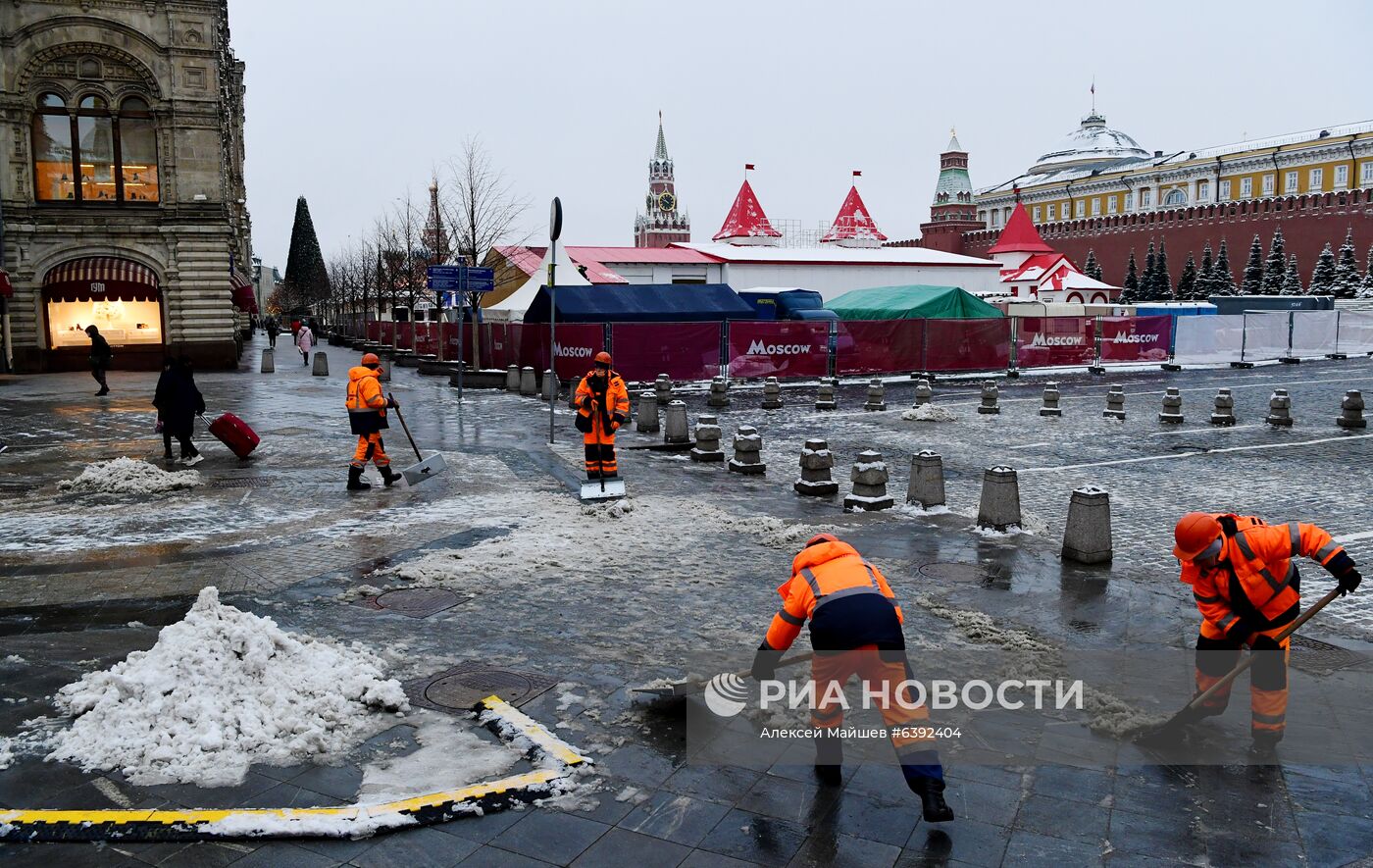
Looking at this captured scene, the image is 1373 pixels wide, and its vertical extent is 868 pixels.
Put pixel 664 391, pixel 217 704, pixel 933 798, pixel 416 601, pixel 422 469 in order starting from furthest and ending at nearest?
pixel 664 391
pixel 422 469
pixel 416 601
pixel 217 704
pixel 933 798

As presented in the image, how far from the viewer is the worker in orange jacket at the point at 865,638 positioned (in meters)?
4.47

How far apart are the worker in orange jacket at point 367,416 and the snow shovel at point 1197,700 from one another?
9.58m

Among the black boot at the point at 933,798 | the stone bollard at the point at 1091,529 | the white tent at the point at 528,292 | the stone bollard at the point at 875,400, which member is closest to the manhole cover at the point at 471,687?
the black boot at the point at 933,798

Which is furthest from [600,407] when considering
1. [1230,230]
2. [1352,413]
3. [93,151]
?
[1230,230]

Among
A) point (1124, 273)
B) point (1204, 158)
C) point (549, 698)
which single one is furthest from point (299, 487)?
point (1204, 158)

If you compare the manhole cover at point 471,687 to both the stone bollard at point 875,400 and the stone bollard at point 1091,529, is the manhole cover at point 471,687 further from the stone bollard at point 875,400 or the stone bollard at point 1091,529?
the stone bollard at point 875,400

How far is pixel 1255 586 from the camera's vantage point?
525 cm

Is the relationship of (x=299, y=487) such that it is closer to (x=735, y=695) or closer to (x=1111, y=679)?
(x=735, y=695)

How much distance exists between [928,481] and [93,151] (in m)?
33.3

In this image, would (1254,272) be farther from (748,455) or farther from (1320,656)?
(1320,656)

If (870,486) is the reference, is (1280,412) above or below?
above

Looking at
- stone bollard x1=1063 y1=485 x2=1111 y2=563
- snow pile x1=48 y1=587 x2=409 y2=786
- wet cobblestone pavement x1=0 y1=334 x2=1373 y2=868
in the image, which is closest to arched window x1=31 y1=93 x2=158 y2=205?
wet cobblestone pavement x1=0 y1=334 x2=1373 y2=868

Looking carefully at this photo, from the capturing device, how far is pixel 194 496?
12.2m

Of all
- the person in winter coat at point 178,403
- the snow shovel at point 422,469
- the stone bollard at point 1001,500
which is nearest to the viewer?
the stone bollard at point 1001,500
